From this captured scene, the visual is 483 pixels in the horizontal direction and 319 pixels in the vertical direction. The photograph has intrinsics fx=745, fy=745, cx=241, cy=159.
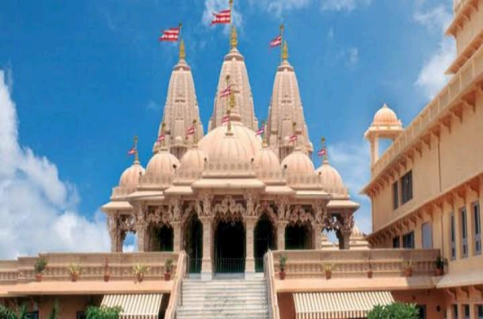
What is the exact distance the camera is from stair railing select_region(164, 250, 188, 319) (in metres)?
28.0

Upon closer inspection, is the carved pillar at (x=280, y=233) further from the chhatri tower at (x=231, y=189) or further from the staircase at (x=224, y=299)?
A: the staircase at (x=224, y=299)

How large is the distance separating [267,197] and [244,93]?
17.5 m

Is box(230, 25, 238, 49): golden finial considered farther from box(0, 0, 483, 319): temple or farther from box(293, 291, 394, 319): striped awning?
box(293, 291, 394, 319): striped awning

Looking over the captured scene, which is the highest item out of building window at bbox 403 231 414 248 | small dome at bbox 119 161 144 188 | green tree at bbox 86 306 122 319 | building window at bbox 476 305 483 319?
small dome at bbox 119 161 144 188

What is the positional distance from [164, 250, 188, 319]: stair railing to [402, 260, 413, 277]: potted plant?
30.4ft

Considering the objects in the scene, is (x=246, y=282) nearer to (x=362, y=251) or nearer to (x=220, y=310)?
(x=220, y=310)

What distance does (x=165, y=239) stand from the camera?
46469 millimetres

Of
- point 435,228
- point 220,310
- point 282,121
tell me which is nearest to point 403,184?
point 435,228

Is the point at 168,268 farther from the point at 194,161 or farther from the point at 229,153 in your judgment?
the point at 194,161

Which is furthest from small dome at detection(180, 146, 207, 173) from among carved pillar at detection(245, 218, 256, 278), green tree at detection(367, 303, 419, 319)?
green tree at detection(367, 303, 419, 319)

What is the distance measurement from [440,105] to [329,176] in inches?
832

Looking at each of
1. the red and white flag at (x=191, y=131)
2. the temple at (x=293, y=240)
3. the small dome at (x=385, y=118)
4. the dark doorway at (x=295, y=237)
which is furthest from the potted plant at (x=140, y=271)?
the small dome at (x=385, y=118)

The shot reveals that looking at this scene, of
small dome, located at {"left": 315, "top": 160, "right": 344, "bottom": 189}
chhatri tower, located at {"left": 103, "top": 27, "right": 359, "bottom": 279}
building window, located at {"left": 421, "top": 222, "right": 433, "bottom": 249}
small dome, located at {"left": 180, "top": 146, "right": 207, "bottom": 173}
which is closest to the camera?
building window, located at {"left": 421, "top": 222, "right": 433, "bottom": 249}

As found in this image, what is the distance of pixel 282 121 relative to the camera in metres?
55.5
